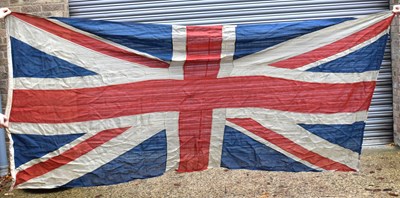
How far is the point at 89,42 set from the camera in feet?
13.4

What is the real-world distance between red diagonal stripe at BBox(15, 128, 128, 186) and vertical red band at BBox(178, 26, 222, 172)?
1.84ft

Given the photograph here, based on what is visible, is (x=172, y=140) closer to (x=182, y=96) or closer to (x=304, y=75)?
(x=182, y=96)

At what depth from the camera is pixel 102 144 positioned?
414cm

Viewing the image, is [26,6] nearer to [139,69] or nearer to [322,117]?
[139,69]

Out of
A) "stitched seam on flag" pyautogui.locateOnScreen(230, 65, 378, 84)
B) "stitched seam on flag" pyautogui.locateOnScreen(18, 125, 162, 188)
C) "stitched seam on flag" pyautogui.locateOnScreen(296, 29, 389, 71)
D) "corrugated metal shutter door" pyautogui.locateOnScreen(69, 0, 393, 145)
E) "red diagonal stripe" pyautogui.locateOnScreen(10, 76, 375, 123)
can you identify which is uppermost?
"corrugated metal shutter door" pyautogui.locateOnScreen(69, 0, 393, 145)

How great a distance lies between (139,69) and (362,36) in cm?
203

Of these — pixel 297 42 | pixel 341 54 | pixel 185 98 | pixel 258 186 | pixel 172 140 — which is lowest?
pixel 258 186

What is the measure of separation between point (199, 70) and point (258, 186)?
170cm

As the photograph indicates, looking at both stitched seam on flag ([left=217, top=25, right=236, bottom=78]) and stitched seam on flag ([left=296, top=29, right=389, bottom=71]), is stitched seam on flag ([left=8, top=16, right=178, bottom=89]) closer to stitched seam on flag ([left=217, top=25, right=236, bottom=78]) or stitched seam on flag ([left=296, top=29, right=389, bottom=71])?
stitched seam on flag ([left=217, top=25, right=236, bottom=78])

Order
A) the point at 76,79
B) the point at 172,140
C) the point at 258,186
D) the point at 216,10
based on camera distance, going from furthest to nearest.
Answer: the point at 216,10, the point at 258,186, the point at 172,140, the point at 76,79

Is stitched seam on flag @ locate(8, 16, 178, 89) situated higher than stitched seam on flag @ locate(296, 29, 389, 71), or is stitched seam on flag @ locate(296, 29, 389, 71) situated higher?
stitched seam on flag @ locate(296, 29, 389, 71)

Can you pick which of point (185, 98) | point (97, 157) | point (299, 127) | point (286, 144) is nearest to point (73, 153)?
point (97, 157)

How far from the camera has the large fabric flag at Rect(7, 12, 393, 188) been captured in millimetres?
4051

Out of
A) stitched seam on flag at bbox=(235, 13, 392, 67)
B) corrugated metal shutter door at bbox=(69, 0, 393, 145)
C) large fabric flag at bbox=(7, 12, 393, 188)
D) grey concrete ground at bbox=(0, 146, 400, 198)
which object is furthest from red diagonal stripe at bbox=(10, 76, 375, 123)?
corrugated metal shutter door at bbox=(69, 0, 393, 145)
